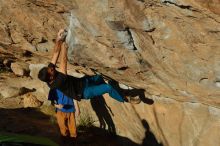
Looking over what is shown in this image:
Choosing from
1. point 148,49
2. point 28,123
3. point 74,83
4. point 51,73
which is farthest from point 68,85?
point 28,123

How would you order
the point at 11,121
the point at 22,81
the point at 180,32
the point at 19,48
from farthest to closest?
the point at 22,81, the point at 11,121, the point at 19,48, the point at 180,32

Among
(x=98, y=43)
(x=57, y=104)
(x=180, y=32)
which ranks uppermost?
(x=180, y=32)

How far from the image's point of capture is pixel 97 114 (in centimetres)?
938

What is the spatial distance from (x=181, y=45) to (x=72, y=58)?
2473 millimetres

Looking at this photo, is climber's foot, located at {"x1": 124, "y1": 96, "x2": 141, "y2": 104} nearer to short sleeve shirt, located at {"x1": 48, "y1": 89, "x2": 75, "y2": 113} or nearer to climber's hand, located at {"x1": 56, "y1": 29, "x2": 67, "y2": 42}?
short sleeve shirt, located at {"x1": 48, "y1": 89, "x2": 75, "y2": 113}

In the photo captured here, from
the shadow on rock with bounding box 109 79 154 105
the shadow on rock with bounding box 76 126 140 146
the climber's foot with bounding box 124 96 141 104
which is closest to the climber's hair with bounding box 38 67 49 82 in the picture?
the shadow on rock with bounding box 109 79 154 105

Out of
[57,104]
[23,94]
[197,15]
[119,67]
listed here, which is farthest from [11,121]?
[197,15]

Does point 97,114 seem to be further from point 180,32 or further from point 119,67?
point 180,32

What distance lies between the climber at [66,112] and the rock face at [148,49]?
0.66 metres

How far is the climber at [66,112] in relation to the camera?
25.2 ft

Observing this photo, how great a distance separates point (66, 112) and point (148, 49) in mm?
2126

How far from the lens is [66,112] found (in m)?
7.83

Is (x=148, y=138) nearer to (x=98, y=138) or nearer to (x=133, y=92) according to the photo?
(x=133, y=92)

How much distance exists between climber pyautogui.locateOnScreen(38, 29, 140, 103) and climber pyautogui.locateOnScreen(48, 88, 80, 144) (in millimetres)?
99
